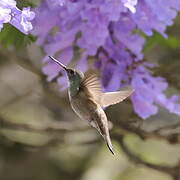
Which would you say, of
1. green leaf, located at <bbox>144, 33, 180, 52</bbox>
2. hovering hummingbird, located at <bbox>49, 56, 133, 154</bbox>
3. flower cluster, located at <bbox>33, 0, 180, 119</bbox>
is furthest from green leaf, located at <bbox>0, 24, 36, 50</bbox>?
green leaf, located at <bbox>144, 33, 180, 52</bbox>

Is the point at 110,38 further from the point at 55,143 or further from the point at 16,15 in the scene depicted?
the point at 55,143

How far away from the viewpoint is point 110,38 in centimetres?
273

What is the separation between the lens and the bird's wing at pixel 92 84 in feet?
7.52

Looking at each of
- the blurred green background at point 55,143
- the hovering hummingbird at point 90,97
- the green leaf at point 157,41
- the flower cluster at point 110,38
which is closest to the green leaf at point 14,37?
the flower cluster at point 110,38

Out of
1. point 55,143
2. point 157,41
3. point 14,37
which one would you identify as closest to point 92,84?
point 14,37

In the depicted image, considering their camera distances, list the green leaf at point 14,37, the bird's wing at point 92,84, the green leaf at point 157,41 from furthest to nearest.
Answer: the green leaf at point 157,41 → the green leaf at point 14,37 → the bird's wing at point 92,84

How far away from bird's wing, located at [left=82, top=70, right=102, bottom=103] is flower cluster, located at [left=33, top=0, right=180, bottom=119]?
272 millimetres

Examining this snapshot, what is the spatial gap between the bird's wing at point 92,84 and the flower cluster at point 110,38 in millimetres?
272

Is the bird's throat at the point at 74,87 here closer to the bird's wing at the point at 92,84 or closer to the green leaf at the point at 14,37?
the bird's wing at the point at 92,84

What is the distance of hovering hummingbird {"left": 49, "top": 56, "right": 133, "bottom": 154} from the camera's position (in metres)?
2.30

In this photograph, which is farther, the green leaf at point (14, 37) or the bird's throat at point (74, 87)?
the green leaf at point (14, 37)

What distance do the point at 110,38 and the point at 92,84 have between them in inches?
17.6

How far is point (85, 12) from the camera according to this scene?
256 centimetres

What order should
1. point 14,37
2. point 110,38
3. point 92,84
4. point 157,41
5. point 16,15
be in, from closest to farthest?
point 16,15 < point 92,84 < point 14,37 < point 110,38 < point 157,41
